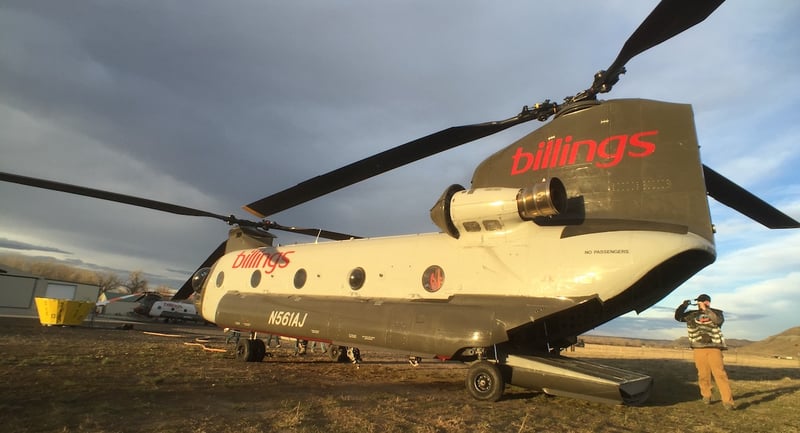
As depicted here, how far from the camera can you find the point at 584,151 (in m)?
8.06

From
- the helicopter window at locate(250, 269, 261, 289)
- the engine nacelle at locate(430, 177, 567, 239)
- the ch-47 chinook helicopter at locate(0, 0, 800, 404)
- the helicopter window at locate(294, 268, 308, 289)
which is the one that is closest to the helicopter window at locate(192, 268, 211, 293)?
the helicopter window at locate(250, 269, 261, 289)

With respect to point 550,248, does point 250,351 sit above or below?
below

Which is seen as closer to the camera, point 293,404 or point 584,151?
point 293,404

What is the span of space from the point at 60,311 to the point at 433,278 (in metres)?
22.0

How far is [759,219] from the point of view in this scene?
29.6ft

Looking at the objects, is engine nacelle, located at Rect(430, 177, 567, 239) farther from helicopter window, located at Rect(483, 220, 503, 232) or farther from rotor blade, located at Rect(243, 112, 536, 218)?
rotor blade, located at Rect(243, 112, 536, 218)

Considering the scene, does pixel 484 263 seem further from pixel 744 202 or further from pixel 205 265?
pixel 205 265

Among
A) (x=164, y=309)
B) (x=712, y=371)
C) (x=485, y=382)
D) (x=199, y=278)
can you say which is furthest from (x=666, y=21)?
(x=164, y=309)

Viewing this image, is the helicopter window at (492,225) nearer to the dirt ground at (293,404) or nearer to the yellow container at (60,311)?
the dirt ground at (293,404)

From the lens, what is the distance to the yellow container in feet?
69.6

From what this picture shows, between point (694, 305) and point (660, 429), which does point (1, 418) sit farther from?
point (694, 305)

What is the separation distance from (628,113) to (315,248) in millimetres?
8332

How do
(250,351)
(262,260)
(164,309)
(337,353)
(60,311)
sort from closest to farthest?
(250,351) → (262,260) → (337,353) → (60,311) → (164,309)

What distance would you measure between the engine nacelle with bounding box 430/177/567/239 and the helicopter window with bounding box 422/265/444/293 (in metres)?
0.82
